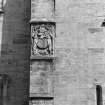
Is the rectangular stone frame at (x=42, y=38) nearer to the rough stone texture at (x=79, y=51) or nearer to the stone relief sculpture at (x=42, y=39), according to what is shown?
the stone relief sculpture at (x=42, y=39)

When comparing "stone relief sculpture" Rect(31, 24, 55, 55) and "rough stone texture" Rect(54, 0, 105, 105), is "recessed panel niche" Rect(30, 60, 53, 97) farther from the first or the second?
"rough stone texture" Rect(54, 0, 105, 105)

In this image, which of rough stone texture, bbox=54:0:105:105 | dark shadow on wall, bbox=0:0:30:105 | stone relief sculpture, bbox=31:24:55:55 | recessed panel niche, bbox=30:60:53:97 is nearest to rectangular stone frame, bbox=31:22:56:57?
stone relief sculpture, bbox=31:24:55:55

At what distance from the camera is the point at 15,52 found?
36.1ft

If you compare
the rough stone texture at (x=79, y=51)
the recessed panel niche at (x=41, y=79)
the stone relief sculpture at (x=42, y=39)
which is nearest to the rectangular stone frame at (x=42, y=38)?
the stone relief sculpture at (x=42, y=39)

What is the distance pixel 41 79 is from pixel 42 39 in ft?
4.56

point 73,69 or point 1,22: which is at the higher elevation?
point 1,22

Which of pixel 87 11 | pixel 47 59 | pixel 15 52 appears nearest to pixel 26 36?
pixel 15 52

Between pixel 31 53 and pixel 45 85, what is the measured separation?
1.20 metres

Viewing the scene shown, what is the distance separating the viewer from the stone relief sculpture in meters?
9.91

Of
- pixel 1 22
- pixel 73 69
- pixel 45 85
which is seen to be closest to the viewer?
pixel 45 85

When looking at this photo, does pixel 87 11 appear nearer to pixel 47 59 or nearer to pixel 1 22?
pixel 47 59

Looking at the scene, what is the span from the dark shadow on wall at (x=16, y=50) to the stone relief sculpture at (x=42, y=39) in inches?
40.5

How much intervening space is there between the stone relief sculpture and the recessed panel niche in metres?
0.40

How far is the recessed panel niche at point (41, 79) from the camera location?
9500 mm
